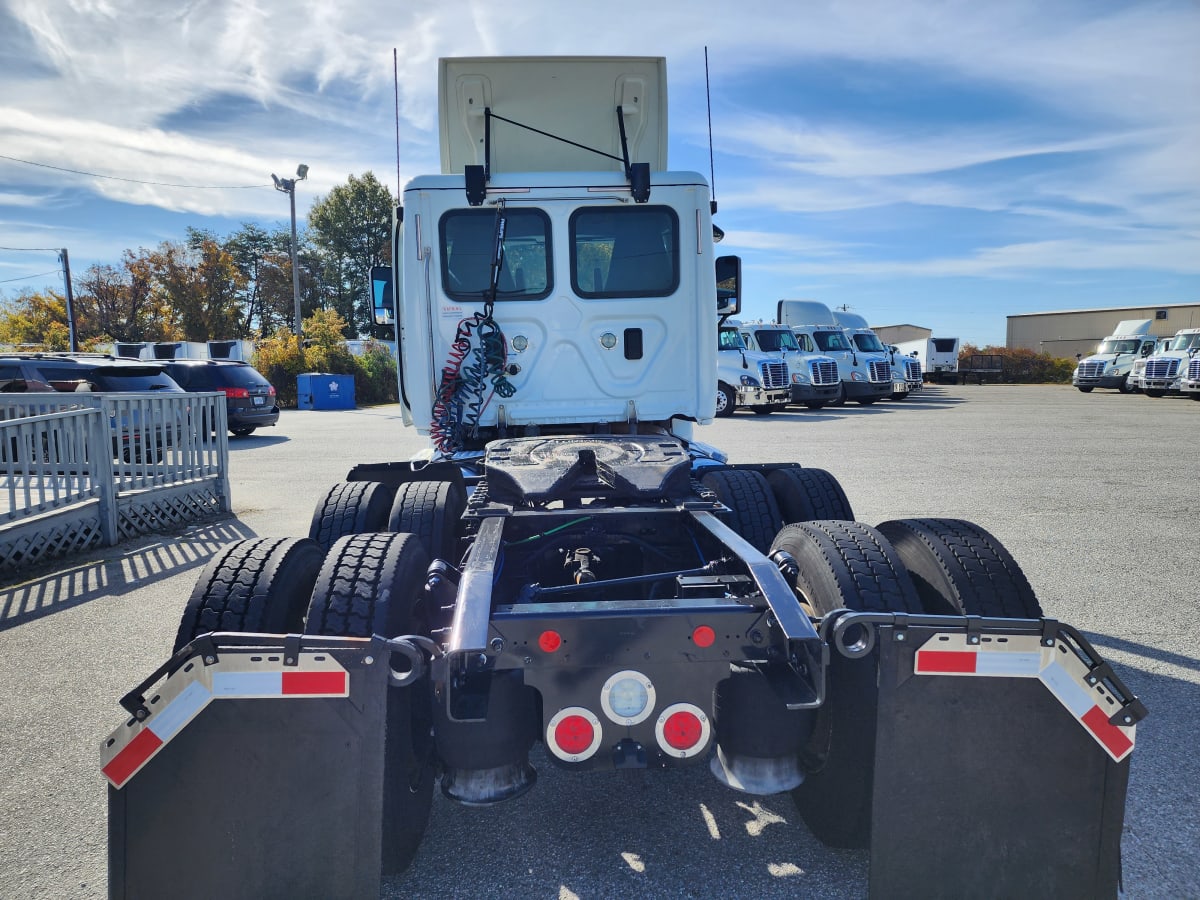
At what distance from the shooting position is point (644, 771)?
323 cm

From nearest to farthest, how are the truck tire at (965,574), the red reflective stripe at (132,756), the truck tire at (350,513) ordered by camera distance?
1. the red reflective stripe at (132,756)
2. the truck tire at (965,574)
3. the truck tire at (350,513)

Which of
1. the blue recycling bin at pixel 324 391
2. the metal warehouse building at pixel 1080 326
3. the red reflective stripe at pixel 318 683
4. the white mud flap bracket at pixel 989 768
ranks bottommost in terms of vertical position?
the white mud flap bracket at pixel 989 768

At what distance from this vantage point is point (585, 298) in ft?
17.2

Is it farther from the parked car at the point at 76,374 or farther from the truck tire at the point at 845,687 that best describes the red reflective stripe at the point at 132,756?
the parked car at the point at 76,374

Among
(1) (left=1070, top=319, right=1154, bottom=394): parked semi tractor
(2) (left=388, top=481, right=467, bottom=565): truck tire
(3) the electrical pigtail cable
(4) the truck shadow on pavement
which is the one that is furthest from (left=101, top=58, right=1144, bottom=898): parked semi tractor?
(1) (left=1070, top=319, right=1154, bottom=394): parked semi tractor

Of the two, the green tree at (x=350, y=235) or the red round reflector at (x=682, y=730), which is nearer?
the red round reflector at (x=682, y=730)

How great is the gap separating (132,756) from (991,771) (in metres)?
2.28

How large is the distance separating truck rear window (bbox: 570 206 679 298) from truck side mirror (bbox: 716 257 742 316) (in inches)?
18.4

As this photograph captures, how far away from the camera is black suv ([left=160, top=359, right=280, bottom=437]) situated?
1594cm

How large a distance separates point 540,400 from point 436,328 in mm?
834

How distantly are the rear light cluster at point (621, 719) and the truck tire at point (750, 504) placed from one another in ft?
6.21

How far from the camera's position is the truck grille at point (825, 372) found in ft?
74.9

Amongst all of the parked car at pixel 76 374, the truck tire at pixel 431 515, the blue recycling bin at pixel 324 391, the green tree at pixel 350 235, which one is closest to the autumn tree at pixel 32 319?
the green tree at pixel 350 235

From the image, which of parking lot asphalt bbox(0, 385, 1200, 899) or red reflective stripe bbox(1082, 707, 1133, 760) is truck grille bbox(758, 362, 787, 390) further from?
red reflective stripe bbox(1082, 707, 1133, 760)
